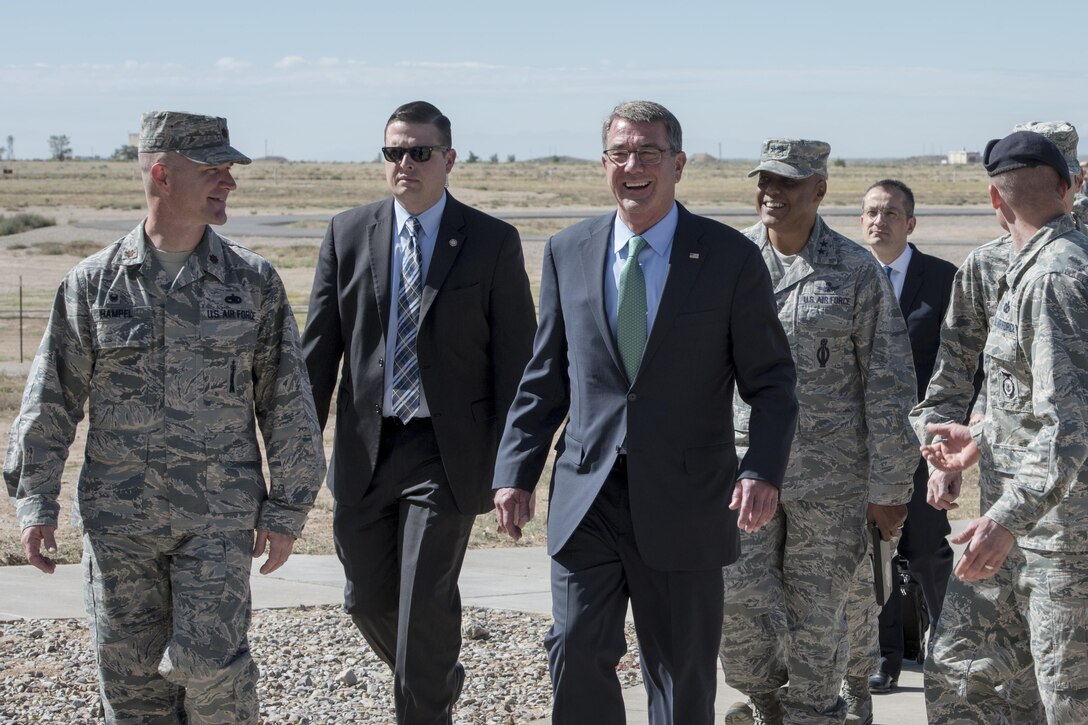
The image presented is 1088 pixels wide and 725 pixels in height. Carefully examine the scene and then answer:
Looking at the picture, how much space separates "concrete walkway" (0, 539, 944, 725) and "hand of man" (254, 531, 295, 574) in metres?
2.16

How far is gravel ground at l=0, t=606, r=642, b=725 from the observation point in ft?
19.2

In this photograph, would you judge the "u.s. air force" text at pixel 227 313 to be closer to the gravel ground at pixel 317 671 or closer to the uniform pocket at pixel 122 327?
the uniform pocket at pixel 122 327

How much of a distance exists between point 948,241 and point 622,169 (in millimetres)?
42251

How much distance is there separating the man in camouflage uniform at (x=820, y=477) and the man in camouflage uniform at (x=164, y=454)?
192cm

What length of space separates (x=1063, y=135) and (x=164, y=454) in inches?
120

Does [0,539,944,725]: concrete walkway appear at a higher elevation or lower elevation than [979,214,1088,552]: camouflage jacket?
lower

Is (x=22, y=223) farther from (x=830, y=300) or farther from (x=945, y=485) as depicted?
(x=945, y=485)

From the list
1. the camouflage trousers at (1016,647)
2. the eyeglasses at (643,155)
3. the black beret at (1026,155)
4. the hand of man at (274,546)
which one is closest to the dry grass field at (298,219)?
the hand of man at (274,546)

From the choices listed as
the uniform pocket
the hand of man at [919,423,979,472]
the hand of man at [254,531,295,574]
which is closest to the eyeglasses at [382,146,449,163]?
the uniform pocket

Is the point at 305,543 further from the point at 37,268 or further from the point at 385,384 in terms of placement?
the point at 37,268

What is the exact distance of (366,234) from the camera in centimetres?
552

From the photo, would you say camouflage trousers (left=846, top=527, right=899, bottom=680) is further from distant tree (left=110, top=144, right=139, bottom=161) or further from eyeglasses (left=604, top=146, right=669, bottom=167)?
distant tree (left=110, top=144, right=139, bottom=161)

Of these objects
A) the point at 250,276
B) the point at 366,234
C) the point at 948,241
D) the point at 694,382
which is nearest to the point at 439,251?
the point at 366,234

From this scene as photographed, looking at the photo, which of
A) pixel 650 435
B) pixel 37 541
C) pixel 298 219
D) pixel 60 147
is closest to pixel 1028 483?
pixel 650 435
